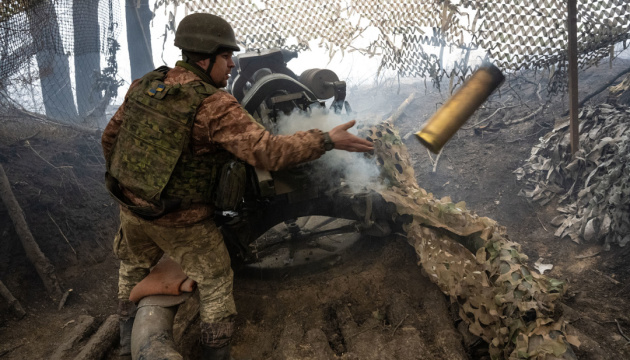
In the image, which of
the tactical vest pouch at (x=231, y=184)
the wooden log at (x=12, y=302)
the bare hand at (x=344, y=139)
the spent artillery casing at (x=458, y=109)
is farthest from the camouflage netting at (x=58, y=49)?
the spent artillery casing at (x=458, y=109)

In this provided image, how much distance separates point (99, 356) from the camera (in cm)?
333

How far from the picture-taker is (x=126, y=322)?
3309 millimetres

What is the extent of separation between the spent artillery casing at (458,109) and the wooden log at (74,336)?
3336 mm

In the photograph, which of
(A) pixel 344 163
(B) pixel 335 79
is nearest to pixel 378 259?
(A) pixel 344 163

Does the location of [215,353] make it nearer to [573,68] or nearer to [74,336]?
[74,336]

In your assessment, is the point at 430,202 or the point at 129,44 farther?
the point at 129,44

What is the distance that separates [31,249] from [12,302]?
1.97 ft

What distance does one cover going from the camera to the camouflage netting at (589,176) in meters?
4.70

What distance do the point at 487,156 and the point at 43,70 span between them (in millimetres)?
7668

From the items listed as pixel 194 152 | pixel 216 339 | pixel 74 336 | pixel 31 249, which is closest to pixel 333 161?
pixel 194 152

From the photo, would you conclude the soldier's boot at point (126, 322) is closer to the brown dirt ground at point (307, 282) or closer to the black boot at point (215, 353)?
the brown dirt ground at point (307, 282)

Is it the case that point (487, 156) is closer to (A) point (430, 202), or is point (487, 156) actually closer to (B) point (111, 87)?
(A) point (430, 202)

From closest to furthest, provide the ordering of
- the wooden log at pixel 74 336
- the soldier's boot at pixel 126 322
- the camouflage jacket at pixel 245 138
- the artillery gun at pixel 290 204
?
the camouflage jacket at pixel 245 138, the soldier's boot at pixel 126 322, the wooden log at pixel 74 336, the artillery gun at pixel 290 204

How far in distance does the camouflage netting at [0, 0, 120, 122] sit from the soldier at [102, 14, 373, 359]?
9.37 feet
